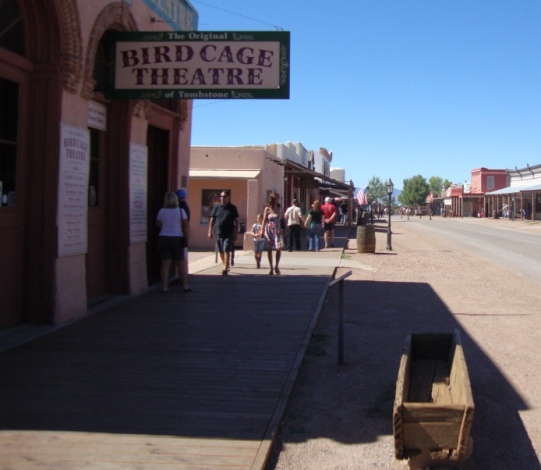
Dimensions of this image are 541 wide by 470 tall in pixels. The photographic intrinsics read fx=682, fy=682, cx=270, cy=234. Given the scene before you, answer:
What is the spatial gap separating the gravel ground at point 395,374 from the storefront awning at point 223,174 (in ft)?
32.3

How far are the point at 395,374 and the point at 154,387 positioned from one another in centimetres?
240

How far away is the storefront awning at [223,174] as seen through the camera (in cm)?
2264

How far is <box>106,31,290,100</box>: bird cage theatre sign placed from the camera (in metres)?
8.76

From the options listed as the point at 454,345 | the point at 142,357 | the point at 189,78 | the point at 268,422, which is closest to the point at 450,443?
the point at 268,422

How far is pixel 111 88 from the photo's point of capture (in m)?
9.23

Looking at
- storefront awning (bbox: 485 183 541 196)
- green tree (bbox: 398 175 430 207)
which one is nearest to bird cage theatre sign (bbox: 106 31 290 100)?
storefront awning (bbox: 485 183 541 196)

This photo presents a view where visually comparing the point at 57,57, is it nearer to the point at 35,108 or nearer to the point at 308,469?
the point at 35,108

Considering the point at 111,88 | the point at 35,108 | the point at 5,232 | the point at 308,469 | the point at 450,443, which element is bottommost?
the point at 308,469

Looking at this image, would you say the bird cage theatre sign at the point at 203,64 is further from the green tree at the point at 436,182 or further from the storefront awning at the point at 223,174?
the green tree at the point at 436,182

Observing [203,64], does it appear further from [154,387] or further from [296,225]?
[296,225]

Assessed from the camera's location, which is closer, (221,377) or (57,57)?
(221,377)

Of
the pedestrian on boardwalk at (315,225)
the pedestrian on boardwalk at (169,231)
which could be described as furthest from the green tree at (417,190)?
the pedestrian on boardwalk at (169,231)

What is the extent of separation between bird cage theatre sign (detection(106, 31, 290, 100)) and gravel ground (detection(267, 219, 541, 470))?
3288 millimetres

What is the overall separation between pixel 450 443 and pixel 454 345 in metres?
1.88
